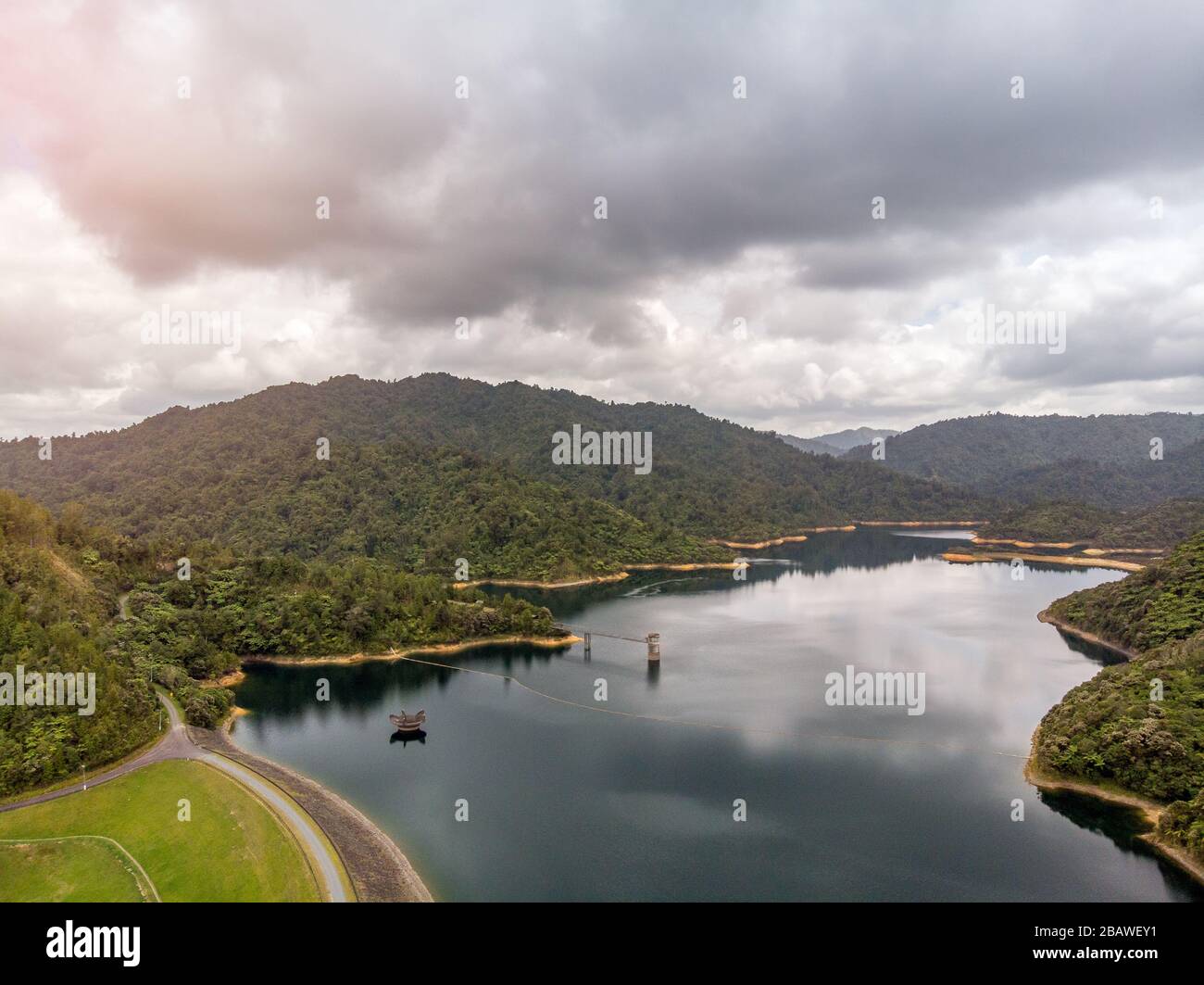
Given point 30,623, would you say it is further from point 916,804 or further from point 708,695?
point 916,804

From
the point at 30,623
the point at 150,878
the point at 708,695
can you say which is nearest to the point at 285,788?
the point at 150,878

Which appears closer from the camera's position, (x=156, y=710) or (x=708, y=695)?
(x=156, y=710)

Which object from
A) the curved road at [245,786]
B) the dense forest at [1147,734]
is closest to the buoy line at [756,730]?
the dense forest at [1147,734]

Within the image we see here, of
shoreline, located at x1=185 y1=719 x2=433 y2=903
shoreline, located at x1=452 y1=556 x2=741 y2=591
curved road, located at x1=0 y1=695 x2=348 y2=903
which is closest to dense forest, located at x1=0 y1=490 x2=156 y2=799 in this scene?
curved road, located at x1=0 y1=695 x2=348 y2=903

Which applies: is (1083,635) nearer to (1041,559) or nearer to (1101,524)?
(1041,559)

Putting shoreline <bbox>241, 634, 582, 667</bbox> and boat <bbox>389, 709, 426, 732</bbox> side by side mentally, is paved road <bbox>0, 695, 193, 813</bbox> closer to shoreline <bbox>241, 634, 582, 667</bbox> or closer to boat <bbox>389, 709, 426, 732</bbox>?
boat <bbox>389, 709, 426, 732</bbox>

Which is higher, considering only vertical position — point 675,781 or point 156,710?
point 156,710
